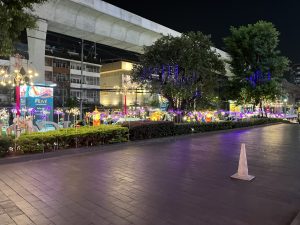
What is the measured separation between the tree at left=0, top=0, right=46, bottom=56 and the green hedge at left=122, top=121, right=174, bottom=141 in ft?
22.0

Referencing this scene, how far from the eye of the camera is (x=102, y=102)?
250 ft

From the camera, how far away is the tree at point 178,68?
18.0 m

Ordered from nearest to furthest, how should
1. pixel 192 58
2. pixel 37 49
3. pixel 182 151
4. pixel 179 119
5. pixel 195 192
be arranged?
1. pixel 195 192
2. pixel 182 151
3. pixel 37 49
4. pixel 192 58
5. pixel 179 119

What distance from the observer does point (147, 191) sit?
19.6 feet

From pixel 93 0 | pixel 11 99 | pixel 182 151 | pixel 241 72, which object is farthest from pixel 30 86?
pixel 11 99

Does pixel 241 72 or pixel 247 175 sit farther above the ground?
pixel 241 72

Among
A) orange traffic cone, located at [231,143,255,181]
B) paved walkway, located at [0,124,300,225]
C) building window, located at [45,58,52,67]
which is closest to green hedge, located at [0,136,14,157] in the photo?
paved walkway, located at [0,124,300,225]

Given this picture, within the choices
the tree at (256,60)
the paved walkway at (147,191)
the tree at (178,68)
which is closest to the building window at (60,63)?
the tree at (256,60)

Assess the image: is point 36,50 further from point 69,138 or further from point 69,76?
point 69,76

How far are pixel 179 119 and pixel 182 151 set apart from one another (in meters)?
8.73

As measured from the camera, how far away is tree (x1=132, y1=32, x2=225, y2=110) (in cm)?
1798

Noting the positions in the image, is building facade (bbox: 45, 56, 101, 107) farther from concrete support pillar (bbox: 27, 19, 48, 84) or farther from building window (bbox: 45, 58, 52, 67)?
concrete support pillar (bbox: 27, 19, 48, 84)

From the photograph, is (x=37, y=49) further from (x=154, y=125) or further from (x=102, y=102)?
(x=102, y=102)

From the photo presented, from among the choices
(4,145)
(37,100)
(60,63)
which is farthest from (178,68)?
(60,63)
